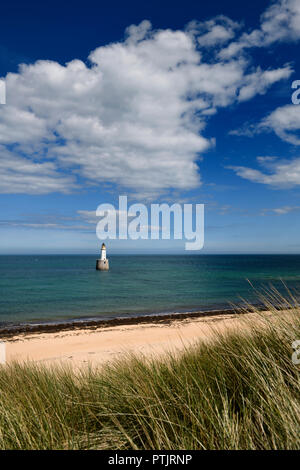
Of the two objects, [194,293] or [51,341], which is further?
[194,293]

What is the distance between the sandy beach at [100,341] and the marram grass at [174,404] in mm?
7567

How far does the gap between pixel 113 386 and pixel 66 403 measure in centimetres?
57

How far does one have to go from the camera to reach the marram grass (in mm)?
2393

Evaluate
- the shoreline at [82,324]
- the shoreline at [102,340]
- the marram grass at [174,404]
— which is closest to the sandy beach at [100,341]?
the shoreline at [102,340]

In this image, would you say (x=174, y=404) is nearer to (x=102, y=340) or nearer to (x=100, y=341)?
(x=100, y=341)

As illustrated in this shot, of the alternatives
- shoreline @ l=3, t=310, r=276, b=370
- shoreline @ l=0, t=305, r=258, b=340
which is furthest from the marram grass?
shoreline @ l=0, t=305, r=258, b=340

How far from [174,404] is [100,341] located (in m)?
12.5

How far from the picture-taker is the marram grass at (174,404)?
94.2 inches

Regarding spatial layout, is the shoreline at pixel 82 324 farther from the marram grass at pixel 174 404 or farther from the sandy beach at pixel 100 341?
the marram grass at pixel 174 404

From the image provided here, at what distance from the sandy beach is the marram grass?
7.57m

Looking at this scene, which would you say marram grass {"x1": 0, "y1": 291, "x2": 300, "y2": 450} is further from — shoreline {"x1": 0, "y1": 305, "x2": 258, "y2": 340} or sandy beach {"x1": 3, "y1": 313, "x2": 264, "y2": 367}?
shoreline {"x1": 0, "y1": 305, "x2": 258, "y2": 340}

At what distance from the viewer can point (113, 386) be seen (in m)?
3.55
